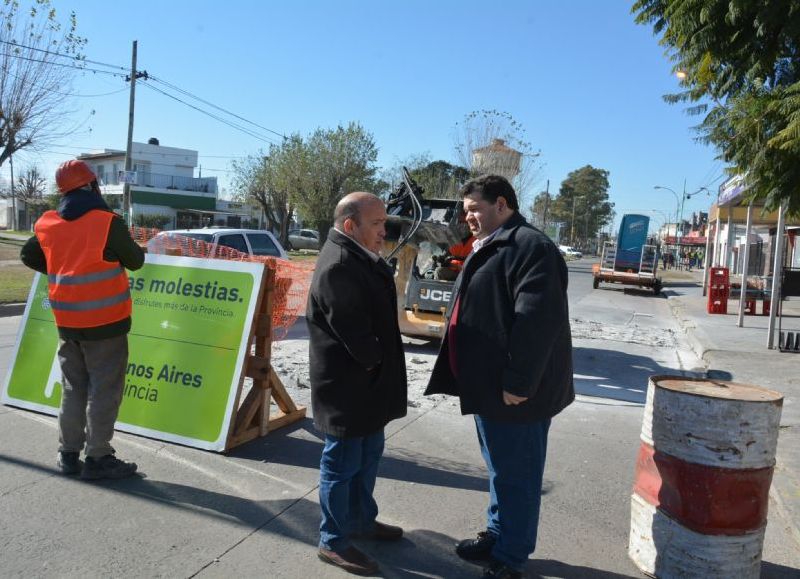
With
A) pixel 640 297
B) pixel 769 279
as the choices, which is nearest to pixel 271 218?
pixel 640 297

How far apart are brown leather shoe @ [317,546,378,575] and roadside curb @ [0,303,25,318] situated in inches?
437

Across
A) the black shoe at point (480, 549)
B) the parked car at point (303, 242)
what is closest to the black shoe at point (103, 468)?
the black shoe at point (480, 549)

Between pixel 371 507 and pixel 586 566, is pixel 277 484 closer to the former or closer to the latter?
pixel 371 507

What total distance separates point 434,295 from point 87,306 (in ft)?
20.1

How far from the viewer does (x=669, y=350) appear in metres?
11.4

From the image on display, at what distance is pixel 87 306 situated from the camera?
407 cm

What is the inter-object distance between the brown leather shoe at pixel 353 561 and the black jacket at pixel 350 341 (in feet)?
1.94

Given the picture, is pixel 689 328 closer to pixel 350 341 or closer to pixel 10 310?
pixel 350 341

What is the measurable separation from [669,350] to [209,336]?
8.70 meters

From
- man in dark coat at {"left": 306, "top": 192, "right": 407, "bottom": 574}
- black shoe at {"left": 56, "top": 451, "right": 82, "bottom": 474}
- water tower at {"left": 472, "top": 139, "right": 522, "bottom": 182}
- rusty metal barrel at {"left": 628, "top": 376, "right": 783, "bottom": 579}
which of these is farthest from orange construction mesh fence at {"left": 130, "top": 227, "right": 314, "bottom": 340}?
water tower at {"left": 472, "top": 139, "right": 522, "bottom": 182}

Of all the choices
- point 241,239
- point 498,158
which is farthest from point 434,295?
point 498,158

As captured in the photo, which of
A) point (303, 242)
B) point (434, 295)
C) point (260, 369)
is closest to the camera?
point (260, 369)

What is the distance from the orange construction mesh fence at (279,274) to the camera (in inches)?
225

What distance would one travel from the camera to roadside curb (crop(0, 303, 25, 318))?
40.2 feet
